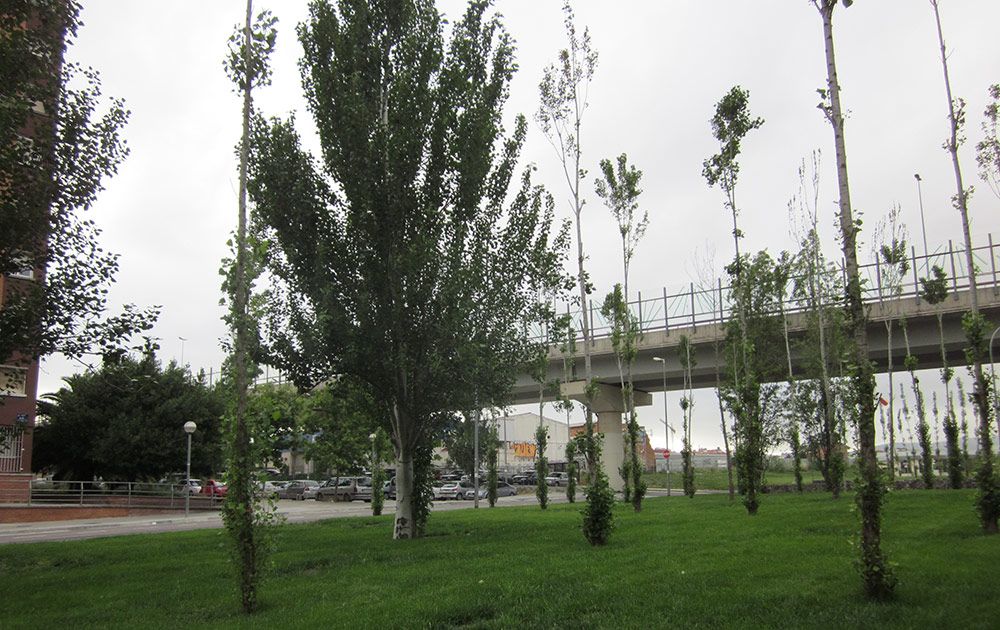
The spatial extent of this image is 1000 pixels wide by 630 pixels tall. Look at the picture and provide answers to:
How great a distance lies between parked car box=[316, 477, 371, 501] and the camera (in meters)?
50.3

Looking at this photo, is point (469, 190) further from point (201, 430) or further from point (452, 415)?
point (201, 430)

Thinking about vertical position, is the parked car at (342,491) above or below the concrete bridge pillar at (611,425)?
below

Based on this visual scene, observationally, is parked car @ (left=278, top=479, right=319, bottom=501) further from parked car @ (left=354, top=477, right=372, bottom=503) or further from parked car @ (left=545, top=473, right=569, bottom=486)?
parked car @ (left=545, top=473, right=569, bottom=486)

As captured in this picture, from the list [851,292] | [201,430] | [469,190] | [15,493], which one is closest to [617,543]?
[851,292]

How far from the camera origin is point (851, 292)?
7.95 m

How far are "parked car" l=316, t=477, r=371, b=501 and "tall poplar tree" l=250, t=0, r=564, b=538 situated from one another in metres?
35.1

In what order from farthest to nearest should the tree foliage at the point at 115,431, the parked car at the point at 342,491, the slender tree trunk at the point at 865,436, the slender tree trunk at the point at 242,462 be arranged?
the parked car at the point at 342,491 < the tree foliage at the point at 115,431 < the slender tree trunk at the point at 242,462 < the slender tree trunk at the point at 865,436

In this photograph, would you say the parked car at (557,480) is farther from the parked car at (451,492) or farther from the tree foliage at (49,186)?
the tree foliage at (49,186)

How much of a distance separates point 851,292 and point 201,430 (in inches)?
1525

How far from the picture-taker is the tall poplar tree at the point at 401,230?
51.5 ft

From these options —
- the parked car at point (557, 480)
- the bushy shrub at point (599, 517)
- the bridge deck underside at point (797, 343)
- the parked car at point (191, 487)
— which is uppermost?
the bridge deck underside at point (797, 343)

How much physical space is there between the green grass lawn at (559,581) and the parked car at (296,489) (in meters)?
38.2

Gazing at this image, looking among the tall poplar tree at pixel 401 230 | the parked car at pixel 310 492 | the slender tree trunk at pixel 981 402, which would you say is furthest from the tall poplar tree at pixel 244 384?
the parked car at pixel 310 492

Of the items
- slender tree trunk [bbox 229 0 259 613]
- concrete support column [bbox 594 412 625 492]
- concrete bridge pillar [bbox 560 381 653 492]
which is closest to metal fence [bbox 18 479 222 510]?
concrete bridge pillar [bbox 560 381 653 492]
